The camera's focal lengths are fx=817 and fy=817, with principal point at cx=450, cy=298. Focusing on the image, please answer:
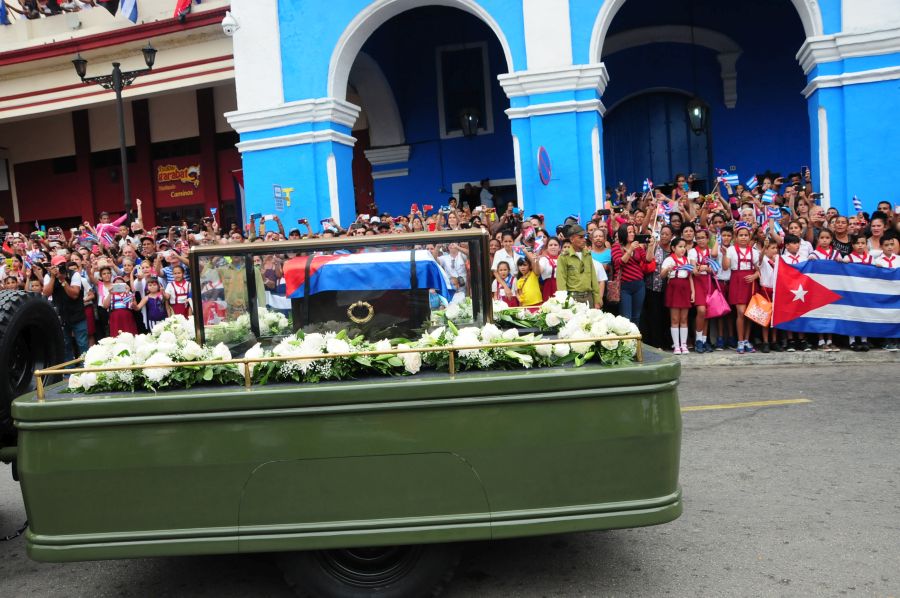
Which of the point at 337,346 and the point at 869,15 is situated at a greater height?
the point at 869,15

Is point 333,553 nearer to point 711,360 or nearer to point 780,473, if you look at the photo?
point 780,473

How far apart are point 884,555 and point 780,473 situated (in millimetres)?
1365

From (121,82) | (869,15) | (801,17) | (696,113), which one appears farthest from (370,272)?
(696,113)

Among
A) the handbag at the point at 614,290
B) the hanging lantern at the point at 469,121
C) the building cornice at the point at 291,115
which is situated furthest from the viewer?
the hanging lantern at the point at 469,121

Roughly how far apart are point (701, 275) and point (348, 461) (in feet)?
→ 25.6

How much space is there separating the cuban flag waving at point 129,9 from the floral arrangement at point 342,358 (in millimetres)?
16527

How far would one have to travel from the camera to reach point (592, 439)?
3480 millimetres

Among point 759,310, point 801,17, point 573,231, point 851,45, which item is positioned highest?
point 801,17

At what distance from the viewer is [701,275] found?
10.3 m

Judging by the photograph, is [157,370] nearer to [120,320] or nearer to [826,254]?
[120,320]

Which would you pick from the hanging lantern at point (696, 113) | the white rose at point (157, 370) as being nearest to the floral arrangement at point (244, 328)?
the white rose at point (157, 370)

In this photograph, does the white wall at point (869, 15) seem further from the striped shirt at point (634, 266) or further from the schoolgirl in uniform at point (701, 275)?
the striped shirt at point (634, 266)

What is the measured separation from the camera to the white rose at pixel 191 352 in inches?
147

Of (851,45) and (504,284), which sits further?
(851,45)
